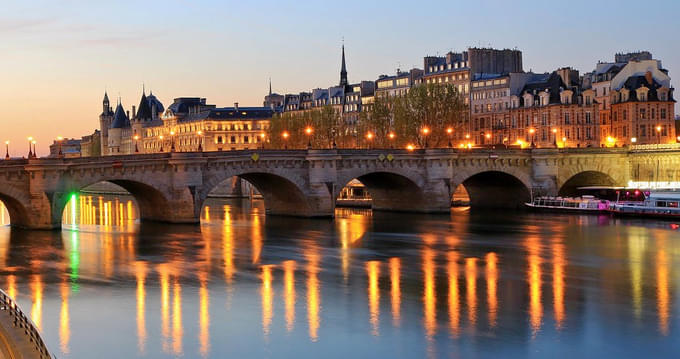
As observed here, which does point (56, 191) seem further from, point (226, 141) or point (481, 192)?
point (226, 141)

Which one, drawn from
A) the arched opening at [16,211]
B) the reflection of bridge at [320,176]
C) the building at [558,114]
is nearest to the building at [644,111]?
the building at [558,114]

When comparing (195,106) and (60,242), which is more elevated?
(195,106)

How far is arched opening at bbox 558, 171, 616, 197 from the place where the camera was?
82000 mm

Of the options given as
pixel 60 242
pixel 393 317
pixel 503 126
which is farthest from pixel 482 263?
pixel 503 126

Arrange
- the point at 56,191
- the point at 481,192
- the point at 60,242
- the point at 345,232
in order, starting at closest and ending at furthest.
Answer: the point at 60,242 < the point at 56,191 < the point at 345,232 < the point at 481,192

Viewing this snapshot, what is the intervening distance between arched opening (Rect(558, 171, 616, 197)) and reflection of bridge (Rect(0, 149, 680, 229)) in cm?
12

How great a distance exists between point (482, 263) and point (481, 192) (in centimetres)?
4085

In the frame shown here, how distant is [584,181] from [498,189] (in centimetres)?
759

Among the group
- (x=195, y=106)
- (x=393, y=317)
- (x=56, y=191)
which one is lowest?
(x=393, y=317)

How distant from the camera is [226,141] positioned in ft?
558

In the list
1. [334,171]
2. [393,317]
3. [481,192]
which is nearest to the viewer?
[393,317]

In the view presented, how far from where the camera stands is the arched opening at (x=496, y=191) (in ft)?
267

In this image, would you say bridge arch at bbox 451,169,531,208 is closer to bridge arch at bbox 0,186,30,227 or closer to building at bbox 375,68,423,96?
bridge arch at bbox 0,186,30,227

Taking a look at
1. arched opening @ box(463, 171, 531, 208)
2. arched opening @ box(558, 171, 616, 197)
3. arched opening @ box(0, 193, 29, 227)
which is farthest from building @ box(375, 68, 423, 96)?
arched opening @ box(0, 193, 29, 227)
